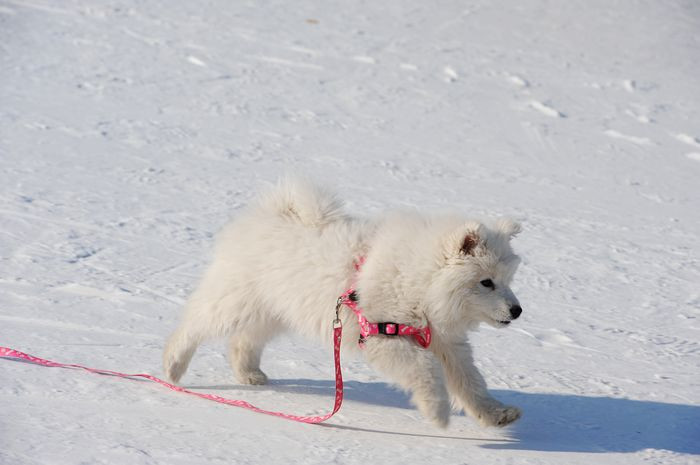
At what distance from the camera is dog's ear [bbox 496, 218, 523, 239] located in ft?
14.0

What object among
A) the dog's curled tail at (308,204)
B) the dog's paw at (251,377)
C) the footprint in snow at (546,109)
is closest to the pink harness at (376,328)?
the dog's curled tail at (308,204)

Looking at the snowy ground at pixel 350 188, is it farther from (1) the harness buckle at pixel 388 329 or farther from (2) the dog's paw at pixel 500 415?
(1) the harness buckle at pixel 388 329

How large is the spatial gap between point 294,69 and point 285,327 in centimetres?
804

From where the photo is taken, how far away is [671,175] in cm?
969

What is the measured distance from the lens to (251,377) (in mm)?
4691

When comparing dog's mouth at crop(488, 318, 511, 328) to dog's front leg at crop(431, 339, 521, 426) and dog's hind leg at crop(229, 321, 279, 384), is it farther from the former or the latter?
dog's hind leg at crop(229, 321, 279, 384)

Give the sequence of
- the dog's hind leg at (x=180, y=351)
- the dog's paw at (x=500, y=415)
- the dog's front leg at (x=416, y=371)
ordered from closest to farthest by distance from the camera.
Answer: the dog's front leg at (x=416, y=371) → the dog's paw at (x=500, y=415) → the dog's hind leg at (x=180, y=351)

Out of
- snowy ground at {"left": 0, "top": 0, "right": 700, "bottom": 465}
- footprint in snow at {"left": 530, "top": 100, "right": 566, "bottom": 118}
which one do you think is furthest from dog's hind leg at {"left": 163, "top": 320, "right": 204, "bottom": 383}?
footprint in snow at {"left": 530, "top": 100, "right": 566, "bottom": 118}

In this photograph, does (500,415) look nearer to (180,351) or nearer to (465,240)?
(465,240)

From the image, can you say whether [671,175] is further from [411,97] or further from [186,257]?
[186,257]

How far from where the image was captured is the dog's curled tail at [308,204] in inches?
173

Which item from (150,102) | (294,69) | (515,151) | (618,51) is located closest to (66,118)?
(150,102)

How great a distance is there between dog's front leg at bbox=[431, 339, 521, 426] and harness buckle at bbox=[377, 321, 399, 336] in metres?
0.27

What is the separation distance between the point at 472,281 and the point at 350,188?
4555 mm
